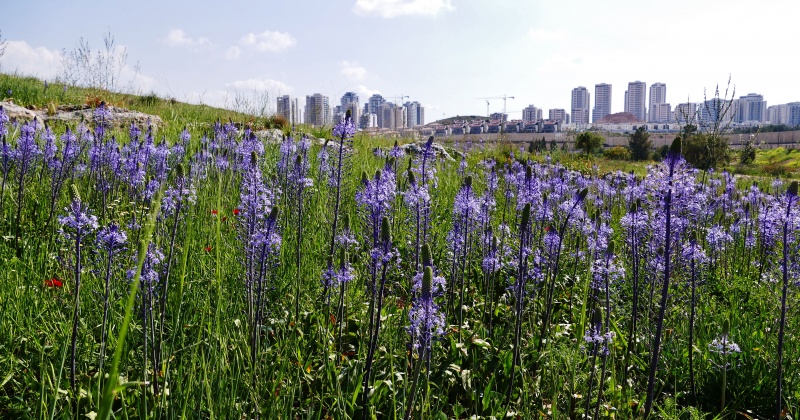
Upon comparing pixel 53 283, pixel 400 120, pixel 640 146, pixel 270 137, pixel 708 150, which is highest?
pixel 400 120

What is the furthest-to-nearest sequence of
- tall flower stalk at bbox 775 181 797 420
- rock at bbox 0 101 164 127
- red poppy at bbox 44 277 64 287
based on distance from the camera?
1. rock at bbox 0 101 164 127
2. red poppy at bbox 44 277 64 287
3. tall flower stalk at bbox 775 181 797 420

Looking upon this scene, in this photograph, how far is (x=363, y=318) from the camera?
3859 millimetres

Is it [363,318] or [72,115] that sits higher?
[72,115]

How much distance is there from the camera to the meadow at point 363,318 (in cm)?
262

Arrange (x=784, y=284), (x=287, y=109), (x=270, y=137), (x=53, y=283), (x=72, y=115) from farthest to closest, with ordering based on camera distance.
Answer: (x=287, y=109), (x=270, y=137), (x=72, y=115), (x=53, y=283), (x=784, y=284)

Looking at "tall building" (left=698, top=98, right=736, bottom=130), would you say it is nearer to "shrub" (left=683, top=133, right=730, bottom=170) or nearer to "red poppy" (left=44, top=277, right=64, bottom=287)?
"shrub" (left=683, top=133, right=730, bottom=170)

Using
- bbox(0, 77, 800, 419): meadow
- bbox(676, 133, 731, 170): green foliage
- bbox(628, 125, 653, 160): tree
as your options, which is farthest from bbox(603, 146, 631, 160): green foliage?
bbox(0, 77, 800, 419): meadow

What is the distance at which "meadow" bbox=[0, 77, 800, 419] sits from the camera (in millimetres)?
2619

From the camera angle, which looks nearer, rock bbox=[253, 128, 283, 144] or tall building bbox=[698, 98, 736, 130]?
tall building bbox=[698, 98, 736, 130]

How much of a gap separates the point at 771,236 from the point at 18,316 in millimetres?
5955

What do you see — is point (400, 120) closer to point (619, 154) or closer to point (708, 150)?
point (619, 154)

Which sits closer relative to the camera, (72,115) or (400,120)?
(72,115)

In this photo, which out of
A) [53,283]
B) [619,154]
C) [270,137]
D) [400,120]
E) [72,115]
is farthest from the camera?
[400,120]

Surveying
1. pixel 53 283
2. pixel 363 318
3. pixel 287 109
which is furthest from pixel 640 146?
pixel 53 283
